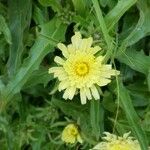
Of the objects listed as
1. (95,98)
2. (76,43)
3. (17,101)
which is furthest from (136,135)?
(17,101)

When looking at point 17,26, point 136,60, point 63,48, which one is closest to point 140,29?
point 136,60

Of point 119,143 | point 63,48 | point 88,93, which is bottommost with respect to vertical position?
point 119,143

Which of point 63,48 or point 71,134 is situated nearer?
point 63,48

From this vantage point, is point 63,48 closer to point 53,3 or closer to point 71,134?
point 53,3

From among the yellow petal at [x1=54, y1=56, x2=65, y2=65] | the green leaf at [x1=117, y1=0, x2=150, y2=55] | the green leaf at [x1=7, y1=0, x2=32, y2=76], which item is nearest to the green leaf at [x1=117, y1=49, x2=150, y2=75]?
the green leaf at [x1=117, y1=0, x2=150, y2=55]

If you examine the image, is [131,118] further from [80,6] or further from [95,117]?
[80,6]

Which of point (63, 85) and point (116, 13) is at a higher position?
point (116, 13)

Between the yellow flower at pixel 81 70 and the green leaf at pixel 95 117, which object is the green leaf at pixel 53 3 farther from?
the green leaf at pixel 95 117
